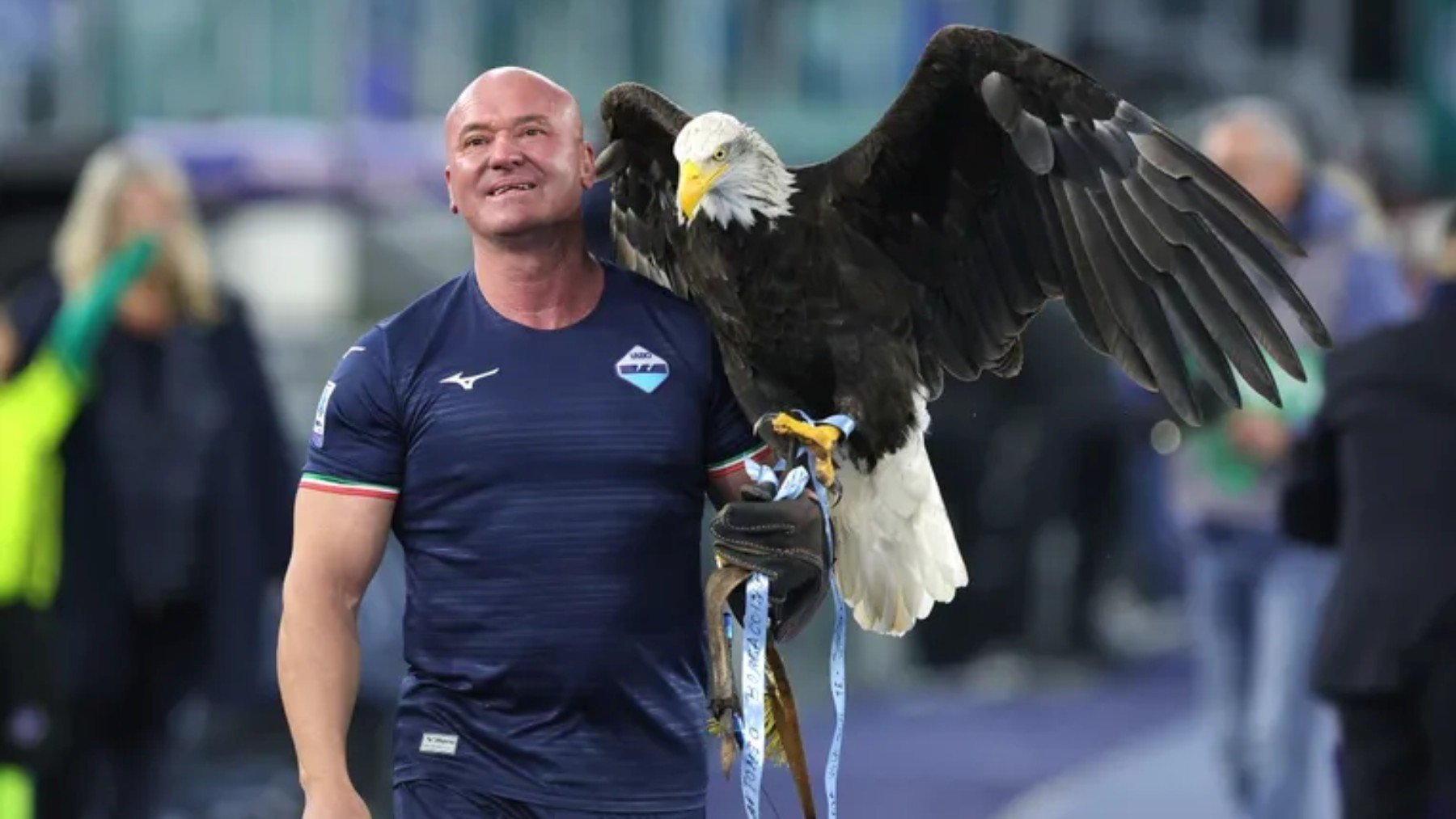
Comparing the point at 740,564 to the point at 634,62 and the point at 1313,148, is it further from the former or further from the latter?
the point at 1313,148

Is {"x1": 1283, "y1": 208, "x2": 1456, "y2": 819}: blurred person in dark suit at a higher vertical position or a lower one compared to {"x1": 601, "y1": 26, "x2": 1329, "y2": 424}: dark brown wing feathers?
lower

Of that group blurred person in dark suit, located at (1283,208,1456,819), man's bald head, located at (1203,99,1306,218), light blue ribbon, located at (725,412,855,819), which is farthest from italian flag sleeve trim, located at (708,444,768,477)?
man's bald head, located at (1203,99,1306,218)

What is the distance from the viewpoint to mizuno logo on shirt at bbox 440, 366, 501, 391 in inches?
158

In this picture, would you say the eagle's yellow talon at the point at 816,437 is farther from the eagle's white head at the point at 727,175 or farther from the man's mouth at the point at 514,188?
the man's mouth at the point at 514,188

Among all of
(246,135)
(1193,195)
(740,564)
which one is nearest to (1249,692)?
(1193,195)

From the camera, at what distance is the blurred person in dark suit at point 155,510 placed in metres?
7.44

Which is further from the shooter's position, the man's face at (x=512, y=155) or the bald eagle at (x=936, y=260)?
the bald eagle at (x=936, y=260)

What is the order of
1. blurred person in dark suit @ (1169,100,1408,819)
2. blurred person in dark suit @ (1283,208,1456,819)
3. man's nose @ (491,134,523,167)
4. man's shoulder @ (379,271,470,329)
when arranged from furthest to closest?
blurred person in dark suit @ (1169,100,1408,819)
blurred person in dark suit @ (1283,208,1456,819)
man's shoulder @ (379,271,470,329)
man's nose @ (491,134,523,167)

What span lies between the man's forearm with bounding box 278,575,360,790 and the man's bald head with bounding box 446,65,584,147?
0.68 meters

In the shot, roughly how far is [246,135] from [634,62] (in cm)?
237

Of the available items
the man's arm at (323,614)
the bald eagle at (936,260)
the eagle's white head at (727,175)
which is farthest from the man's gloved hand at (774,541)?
the eagle's white head at (727,175)

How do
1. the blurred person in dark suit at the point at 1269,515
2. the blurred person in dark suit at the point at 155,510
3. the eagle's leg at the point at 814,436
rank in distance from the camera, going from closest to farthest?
the eagle's leg at the point at 814,436 → the blurred person in dark suit at the point at 155,510 → the blurred person in dark suit at the point at 1269,515

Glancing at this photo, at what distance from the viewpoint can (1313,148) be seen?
17.6m

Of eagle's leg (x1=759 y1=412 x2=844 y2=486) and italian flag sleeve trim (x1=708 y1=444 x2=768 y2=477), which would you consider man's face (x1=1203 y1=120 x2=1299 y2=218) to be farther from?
italian flag sleeve trim (x1=708 y1=444 x2=768 y2=477)
